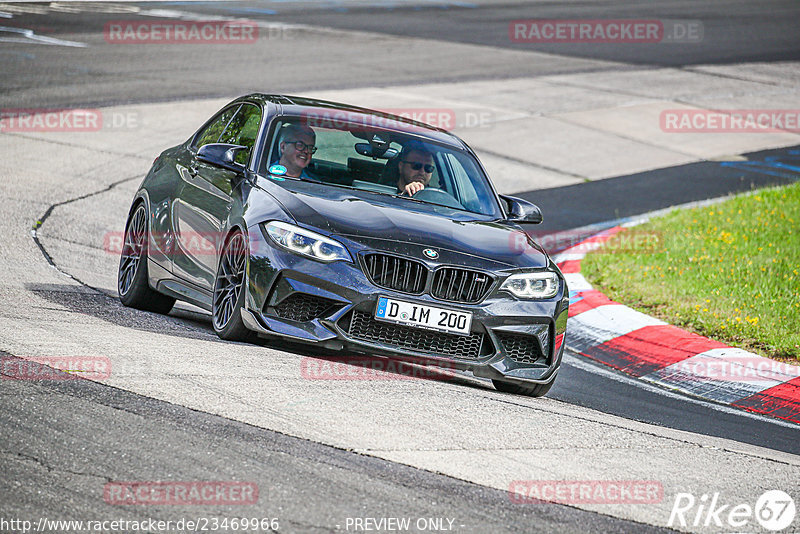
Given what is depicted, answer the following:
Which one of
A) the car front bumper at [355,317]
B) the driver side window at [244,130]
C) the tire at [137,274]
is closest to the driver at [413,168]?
the driver side window at [244,130]

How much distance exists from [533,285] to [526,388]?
68 cm

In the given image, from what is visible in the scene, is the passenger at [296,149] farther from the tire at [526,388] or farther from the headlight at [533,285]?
the tire at [526,388]

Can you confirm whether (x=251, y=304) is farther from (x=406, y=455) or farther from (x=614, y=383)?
(x=614, y=383)

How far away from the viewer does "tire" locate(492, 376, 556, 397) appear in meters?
7.36

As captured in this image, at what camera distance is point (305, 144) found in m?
7.99

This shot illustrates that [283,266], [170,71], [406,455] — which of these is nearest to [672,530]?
[406,455]

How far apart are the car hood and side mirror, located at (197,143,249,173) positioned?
30 cm

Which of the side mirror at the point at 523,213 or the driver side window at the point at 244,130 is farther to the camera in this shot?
the side mirror at the point at 523,213

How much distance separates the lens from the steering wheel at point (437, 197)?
26.5ft

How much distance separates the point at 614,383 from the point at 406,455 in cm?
340

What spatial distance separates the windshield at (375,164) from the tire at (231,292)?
0.70 m

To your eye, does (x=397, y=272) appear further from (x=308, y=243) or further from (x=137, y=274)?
(x=137, y=274)

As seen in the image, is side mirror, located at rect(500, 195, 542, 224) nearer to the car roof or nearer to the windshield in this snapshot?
the windshield

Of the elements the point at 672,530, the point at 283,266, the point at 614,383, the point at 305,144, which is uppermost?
the point at 305,144
